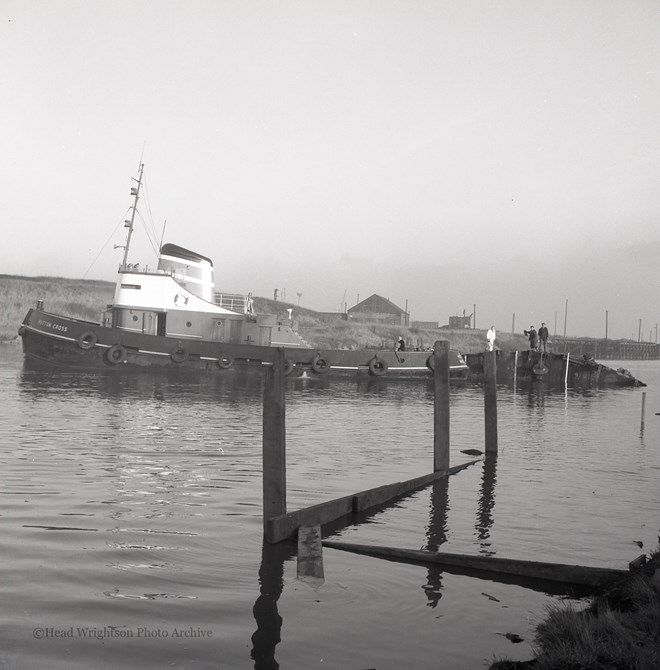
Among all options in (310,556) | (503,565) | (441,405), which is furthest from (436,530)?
(441,405)

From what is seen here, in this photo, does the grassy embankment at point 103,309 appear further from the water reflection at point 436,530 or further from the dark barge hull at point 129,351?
the water reflection at point 436,530

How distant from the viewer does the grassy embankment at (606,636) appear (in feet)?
13.1

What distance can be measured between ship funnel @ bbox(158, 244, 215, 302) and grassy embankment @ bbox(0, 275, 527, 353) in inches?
1344

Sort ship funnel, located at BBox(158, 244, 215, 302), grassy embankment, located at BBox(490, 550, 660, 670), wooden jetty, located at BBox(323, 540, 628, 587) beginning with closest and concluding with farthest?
1. grassy embankment, located at BBox(490, 550, 660, 670)
2. wooden jetty, located at BBox(323, 540, 628, 587)
3. ship funnel, located at BBox(158, 244, 215, 302)

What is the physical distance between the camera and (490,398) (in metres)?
14.9

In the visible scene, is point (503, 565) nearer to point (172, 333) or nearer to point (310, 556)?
point (310, 556)

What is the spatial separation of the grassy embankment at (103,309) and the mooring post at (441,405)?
53476 mm

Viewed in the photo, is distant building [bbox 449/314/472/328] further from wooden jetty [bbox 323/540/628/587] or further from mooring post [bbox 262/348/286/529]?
wooden jetty [bbox 323/540/628/587]

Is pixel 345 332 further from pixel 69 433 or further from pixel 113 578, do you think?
pixel 113 578

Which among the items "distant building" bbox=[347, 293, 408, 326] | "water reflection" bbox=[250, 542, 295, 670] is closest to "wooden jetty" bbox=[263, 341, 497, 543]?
"water reflection" bbox=[250, 542, 295, 670]

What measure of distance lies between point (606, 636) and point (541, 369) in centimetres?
3577

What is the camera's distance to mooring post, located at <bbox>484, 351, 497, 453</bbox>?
14.4 meters

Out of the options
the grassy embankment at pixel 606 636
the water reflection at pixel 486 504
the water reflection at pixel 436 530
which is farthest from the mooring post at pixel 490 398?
the grassy embankment at pixel 606 636

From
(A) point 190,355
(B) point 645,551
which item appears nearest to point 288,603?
(B) point 645,551
